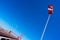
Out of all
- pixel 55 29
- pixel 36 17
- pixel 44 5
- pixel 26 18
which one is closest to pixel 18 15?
pixel 26 18

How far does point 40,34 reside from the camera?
376 centimetres

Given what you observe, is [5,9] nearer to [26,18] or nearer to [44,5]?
[26,18]

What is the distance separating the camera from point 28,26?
382 centimetres

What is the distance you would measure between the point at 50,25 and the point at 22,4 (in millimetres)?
899

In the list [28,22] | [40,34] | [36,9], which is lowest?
[40,34]

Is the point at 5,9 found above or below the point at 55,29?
above

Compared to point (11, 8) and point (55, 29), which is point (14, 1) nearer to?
point (11, 8)

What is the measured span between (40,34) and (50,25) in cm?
34

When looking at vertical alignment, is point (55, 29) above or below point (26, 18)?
below

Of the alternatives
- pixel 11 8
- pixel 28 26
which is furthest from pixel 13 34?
pixel 11 8

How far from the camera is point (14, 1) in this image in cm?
387

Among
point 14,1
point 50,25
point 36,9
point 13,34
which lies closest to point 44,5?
point 36,9

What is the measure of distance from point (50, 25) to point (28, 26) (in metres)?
0.56

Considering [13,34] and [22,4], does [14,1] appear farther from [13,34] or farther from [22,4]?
[13,34]
